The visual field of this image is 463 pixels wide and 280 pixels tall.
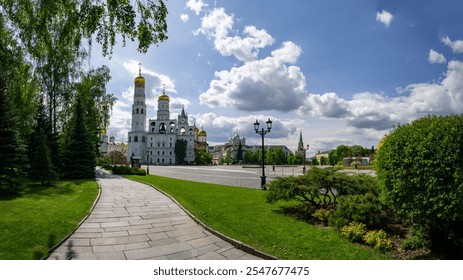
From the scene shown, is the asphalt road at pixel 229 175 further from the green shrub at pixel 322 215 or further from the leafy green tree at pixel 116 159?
the leafy green tree at pixel 116 159

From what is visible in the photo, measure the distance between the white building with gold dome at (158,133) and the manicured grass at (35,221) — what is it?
266ft

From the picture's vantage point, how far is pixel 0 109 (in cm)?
1348

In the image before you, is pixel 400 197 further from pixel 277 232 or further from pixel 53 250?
pixel 53 250

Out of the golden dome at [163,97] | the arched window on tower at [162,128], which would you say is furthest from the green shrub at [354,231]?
the arched window on tower at [162,128]

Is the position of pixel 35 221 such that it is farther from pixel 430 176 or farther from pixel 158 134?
pixel 158 134

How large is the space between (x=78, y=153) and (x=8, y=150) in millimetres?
12013

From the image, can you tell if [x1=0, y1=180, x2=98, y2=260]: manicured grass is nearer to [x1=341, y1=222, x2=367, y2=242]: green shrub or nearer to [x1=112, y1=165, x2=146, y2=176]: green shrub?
[x1=341, y1=222, x2=367, y2=242]: green shrub

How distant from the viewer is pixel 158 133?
10100cm

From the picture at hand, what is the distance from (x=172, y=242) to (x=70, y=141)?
2253cm

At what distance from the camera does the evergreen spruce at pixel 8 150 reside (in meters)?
13.0

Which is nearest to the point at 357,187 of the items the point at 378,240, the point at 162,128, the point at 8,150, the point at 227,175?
the point at 378,240

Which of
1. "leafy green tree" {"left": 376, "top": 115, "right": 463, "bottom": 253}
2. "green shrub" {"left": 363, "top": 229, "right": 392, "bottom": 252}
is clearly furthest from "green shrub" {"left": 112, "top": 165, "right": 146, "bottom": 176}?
"leafy green tree" {"left": 376, "top": 115, "right": 463, "bottom": 253}

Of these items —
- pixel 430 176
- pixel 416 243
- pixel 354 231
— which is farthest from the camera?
pixel 354 231

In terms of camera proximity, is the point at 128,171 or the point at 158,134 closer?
the point at 128,171
